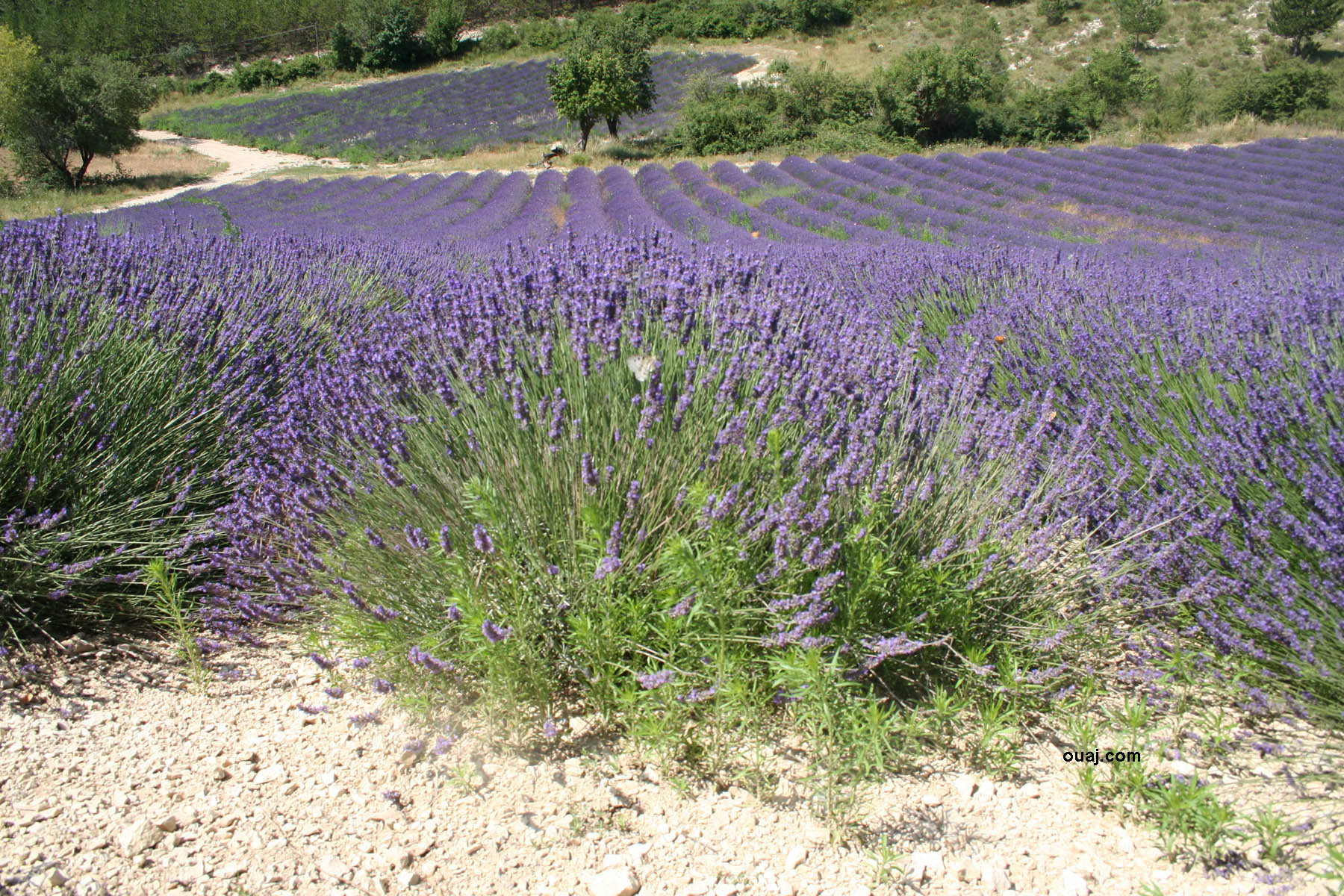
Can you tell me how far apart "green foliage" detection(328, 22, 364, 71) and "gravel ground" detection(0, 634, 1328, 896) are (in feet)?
154

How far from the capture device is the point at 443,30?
4078cm

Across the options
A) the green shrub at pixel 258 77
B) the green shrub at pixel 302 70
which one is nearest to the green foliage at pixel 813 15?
the green shrub at pixel 302 70

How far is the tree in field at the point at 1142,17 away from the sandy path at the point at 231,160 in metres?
31.6

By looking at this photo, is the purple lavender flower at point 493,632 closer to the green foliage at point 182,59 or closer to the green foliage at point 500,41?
the green foliage at point 500,41

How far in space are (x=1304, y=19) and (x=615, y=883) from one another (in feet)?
130

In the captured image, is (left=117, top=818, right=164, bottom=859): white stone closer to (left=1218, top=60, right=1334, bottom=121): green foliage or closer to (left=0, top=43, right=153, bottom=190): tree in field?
(left=0, top=43, right=153, bottom=190): tree in field

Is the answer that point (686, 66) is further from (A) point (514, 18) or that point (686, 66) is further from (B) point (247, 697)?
(B) point (247, 697)

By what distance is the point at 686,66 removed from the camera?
3562 cm

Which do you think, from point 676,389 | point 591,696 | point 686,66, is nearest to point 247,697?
point 591,696

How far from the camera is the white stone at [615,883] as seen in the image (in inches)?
66.6

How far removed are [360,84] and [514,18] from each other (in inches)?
455

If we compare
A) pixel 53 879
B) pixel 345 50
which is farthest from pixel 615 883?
pixel 345 50

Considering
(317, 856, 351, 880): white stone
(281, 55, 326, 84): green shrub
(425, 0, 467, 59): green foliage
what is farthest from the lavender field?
(281, 55, 326, 84): green shrub

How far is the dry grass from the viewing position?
20.0 m
